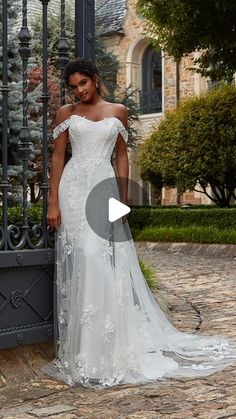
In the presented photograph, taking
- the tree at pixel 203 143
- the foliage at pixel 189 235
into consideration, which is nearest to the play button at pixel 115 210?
the foliage at pixel 189 235

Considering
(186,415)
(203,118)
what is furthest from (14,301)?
(203,118)

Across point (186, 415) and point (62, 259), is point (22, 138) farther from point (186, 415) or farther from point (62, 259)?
point (186, 415)

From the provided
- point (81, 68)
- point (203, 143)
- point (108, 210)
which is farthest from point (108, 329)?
point (203, 143)

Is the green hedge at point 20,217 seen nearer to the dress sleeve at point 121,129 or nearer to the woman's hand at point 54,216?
the woman's hand at point 54,216

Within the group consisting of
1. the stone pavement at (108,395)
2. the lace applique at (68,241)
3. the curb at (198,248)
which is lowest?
the curb at (198,248)

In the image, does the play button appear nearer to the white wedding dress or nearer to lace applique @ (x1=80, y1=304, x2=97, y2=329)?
the white wedding dress

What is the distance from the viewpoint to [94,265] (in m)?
4.21

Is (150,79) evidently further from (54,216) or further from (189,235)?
(54,216)

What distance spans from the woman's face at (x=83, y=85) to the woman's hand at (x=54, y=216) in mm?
684

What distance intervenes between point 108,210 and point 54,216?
33cm

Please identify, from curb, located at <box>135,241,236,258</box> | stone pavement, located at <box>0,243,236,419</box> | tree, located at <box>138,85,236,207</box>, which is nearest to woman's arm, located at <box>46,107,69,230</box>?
stone pavement, located at <box>0,243,236,419</box>

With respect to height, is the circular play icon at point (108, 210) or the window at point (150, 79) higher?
the window at point (150, 79)

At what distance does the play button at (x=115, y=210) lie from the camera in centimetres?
434

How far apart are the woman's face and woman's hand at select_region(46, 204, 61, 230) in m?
0.68
